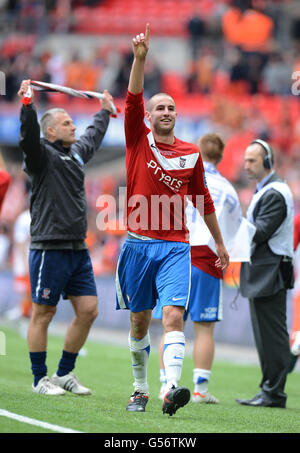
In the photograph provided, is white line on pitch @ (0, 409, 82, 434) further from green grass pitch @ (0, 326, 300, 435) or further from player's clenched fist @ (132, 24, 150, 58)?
player's clenched fist @ (132, 24, 150, 58)

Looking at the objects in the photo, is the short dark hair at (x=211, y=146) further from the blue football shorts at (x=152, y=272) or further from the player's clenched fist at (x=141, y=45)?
the player's clenched fist at (x=141, y=45)

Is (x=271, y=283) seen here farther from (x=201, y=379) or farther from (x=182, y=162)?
(x=182, y=162)

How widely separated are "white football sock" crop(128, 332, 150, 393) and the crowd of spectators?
8.97 meters

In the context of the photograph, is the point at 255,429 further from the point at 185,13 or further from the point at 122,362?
the point at 185,13

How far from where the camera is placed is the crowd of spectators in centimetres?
1770

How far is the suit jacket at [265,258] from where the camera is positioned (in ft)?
25.4

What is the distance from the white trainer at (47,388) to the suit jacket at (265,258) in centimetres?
190

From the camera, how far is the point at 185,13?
25.2 metres

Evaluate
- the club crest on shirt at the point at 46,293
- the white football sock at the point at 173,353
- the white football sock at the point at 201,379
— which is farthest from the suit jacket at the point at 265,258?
the white football sock at the point at 173,353

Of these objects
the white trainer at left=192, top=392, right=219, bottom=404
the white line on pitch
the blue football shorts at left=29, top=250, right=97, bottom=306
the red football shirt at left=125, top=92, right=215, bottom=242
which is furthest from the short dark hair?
the white line on pitch

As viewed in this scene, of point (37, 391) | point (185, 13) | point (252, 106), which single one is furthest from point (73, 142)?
point (185, 13)

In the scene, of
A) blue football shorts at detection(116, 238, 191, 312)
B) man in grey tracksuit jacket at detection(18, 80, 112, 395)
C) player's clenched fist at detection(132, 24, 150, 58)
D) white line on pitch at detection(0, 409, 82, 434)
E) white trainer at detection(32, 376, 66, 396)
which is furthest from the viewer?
man in grey tracksuit jacket at detection(18, 80, 112, 395)

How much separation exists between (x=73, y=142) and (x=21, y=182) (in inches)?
569

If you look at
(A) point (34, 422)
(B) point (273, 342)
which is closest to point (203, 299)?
(B) point (273, 342)
